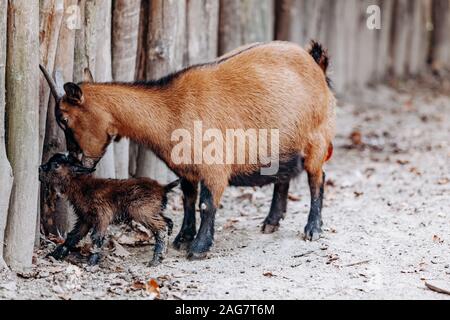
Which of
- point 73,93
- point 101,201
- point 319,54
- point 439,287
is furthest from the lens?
point 319,54

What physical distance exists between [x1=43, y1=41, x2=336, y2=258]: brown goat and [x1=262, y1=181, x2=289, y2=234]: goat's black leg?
5 cm

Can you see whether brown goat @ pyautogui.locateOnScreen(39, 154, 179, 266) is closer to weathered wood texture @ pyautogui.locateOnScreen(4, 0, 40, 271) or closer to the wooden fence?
the wooden fence

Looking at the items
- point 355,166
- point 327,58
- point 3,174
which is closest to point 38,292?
point 3,174

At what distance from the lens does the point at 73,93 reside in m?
6.64

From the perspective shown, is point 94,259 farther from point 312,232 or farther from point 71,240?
point 312,232

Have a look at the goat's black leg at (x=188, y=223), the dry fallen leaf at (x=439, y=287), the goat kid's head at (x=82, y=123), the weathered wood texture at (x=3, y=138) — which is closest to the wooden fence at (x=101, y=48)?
the weathered wood texture at (x=3, y=138)

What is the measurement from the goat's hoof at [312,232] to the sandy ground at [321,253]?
7cm

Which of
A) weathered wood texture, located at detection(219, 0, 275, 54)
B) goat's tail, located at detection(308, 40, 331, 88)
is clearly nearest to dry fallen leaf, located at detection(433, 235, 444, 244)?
goat's tail, located at detection(308, 40, 331, 88)

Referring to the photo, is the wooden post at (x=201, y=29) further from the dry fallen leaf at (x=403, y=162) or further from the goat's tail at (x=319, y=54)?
the dry fallen leaf at (x=403, y=162)

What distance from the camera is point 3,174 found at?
241 inches

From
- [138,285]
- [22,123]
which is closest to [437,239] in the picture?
[138,285]

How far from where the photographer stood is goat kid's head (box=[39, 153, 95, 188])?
6.81 metres

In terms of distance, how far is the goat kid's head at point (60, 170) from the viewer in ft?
22.4

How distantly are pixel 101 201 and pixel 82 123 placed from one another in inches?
24.5
